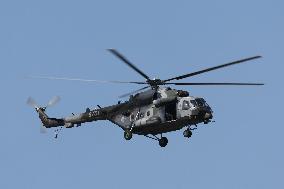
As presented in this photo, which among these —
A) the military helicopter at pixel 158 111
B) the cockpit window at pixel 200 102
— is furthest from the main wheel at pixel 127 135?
the cockpit window at pixel 200 102

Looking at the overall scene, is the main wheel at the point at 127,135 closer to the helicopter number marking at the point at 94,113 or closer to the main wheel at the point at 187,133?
the helicopter number marking at the point at 94,113

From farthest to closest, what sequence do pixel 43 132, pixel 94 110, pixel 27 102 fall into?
pixel 27 102
pixel 43 132
pixel 94 110

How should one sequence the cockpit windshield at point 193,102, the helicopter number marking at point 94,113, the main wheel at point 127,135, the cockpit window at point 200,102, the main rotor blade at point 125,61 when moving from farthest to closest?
the helicopter number marking at point 94,113, the main wheel at point 127,135, the cockpit window at point 200,102, the cockpit windshield at point 193,102, the main rotor blade at point 125,61

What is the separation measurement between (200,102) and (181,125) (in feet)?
8.73

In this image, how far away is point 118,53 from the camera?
5325 centimetres

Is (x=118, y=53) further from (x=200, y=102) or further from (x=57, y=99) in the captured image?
(x=57, y=99)

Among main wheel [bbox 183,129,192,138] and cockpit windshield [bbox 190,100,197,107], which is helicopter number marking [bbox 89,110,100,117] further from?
cockpit windshield [bbox 190,100,197,107]

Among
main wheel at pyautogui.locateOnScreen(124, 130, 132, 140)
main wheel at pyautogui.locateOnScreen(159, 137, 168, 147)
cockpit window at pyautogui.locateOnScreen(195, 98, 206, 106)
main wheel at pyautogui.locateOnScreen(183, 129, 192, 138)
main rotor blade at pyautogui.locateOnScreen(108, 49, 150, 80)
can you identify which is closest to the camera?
main rotor blade at pyautogui.locateOnScreen(108, 49, 150, 80)

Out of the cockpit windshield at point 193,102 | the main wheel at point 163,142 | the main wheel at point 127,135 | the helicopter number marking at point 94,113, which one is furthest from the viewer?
the helicopter number marking at point 94,113

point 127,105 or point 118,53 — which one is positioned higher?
point 118,53

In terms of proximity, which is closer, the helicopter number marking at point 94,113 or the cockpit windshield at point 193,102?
the cockpit windshield at point 193,102

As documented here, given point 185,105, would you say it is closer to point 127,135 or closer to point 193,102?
point 193,102

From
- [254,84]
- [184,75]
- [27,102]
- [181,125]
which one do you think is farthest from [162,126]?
[27,102]

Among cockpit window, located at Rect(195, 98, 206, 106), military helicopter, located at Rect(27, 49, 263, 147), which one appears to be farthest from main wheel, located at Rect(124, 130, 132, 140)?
cockpit window, located at Rect(195, 98, 206, 106)
